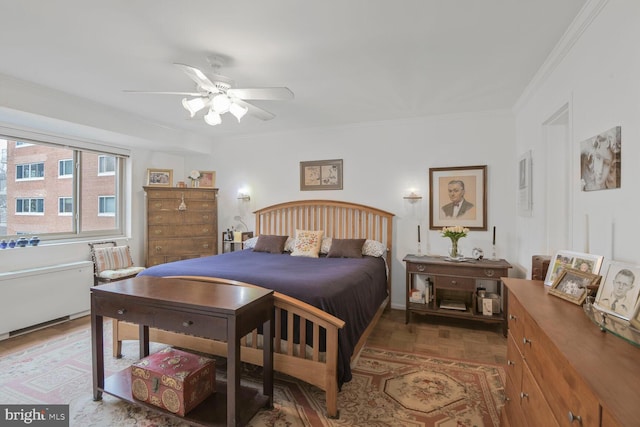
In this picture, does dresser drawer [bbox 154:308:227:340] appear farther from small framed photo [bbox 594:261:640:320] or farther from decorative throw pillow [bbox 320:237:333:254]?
decorative throw pillow [bbox 320:237:333:254]

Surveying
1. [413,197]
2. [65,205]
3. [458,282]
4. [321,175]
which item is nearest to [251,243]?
[321,175]

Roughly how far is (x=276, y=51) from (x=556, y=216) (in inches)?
103

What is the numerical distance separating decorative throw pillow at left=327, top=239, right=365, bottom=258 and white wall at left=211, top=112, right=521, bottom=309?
688mm

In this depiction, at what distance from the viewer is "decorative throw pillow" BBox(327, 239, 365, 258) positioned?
12.8ft

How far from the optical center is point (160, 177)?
5129 millimetres

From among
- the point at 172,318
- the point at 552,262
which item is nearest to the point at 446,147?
the point at 552,262

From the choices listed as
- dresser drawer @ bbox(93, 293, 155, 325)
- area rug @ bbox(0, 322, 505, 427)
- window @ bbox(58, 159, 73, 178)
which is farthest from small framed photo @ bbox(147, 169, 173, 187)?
dresser drawer @ bbox(93, 293, 155, 325)

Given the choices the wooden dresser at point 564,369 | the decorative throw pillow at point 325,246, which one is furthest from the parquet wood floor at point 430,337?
the wooden dresser at point 564,369

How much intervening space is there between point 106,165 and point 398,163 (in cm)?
423

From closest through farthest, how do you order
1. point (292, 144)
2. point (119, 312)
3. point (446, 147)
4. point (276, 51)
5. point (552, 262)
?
point (552, 262), point (119, 312), point (276, 51), point (446, 147), point (292, 144)

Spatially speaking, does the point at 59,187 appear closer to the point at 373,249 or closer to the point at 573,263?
the point at 373,249

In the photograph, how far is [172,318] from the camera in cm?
193

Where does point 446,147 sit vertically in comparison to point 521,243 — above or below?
above

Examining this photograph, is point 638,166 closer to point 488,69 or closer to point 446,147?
point 488,69
